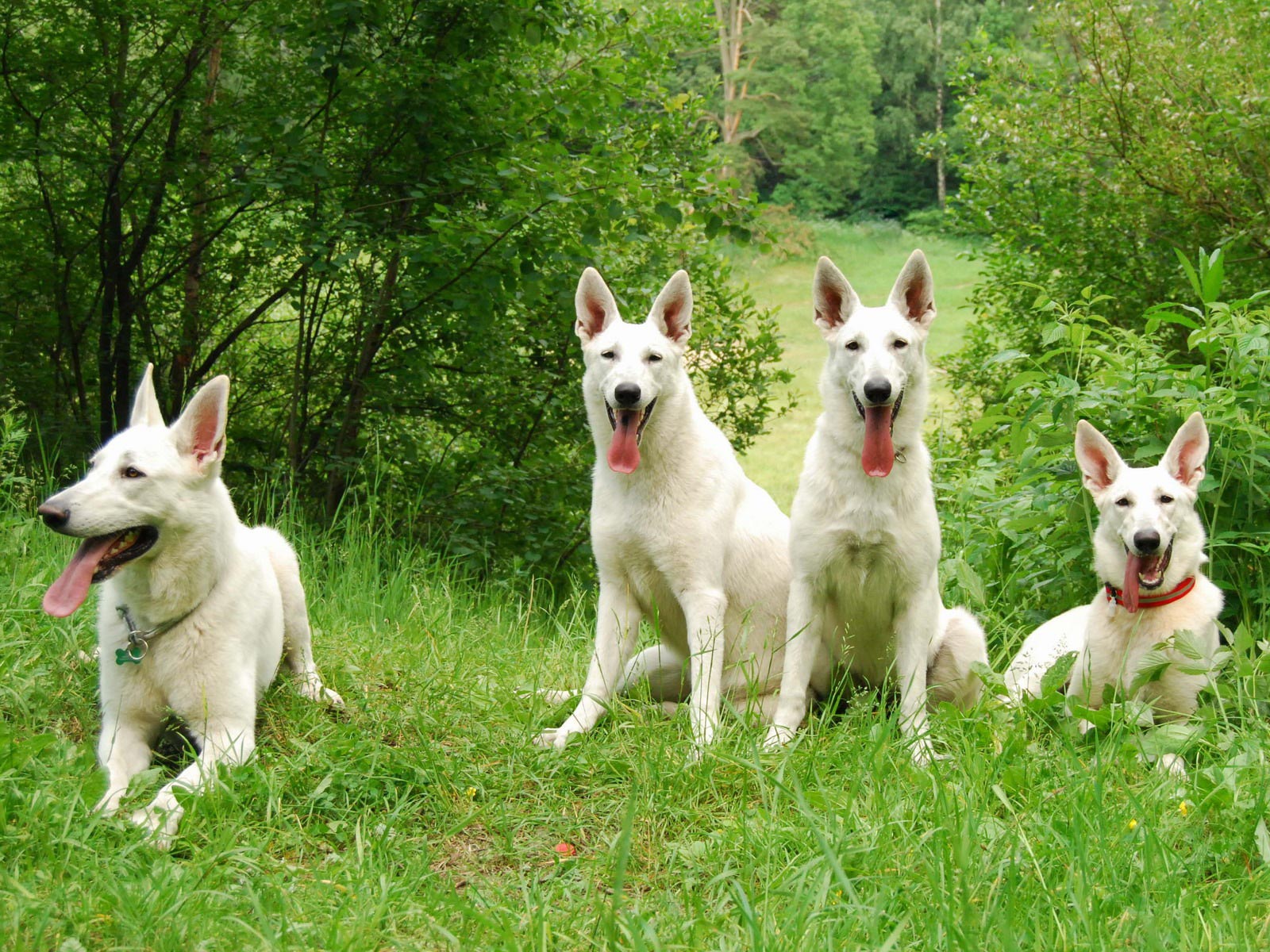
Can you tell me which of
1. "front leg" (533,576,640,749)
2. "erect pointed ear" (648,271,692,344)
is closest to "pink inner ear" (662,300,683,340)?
"erect pointed ear" (648,271,692,344)

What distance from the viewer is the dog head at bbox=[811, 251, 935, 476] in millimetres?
3770

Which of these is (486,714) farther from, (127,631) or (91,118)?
(91,118)

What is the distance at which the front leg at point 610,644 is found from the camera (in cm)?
409

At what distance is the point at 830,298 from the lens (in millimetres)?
4074

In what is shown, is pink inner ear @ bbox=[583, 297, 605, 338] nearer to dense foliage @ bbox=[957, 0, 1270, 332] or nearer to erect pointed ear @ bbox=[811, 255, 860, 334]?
erect pointed ear @ bbox=[811, 255, 860, 334]

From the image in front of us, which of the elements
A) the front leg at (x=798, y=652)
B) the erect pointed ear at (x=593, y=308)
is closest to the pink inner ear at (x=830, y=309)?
the erect pointed ear at (x=593, y=308)

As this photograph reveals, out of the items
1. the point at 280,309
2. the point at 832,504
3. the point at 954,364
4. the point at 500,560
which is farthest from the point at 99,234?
the point at 954,364

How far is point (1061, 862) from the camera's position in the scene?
288 centimetres

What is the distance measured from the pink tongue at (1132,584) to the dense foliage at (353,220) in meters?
3.53

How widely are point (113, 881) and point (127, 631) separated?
3.53 ft

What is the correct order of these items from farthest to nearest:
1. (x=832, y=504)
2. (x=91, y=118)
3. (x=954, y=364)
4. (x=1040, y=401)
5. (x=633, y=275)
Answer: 1. (x=954, y=364)
2. (x=633, y=275)
3. (x=91, y=118)
4. (x=1040, y=401)
5. (x=832, y=504)

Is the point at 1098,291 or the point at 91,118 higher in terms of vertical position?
the point at 91,118

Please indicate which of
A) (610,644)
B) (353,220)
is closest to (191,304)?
(353,220)

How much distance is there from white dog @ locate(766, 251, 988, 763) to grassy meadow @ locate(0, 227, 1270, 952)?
203 millimetres
